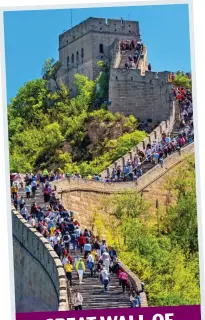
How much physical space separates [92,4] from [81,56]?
2732cm

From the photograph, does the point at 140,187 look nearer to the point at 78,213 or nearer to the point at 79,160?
the point at 78,213

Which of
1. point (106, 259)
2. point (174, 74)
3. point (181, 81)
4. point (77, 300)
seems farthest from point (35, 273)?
point (174, 74)

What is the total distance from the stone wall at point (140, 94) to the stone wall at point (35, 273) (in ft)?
60.5

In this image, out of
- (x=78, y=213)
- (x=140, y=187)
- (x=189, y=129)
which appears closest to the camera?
(x=78, y=213)

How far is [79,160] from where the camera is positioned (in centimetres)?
4950

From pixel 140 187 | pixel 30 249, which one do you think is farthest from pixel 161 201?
pixel 30 249

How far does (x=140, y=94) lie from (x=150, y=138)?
6.61m

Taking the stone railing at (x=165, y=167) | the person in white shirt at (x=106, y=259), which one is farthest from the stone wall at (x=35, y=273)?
the stone railing at (x=165, y=167)

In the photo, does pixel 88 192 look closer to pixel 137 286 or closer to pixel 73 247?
pixel 73 247

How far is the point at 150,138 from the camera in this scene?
45594 mm

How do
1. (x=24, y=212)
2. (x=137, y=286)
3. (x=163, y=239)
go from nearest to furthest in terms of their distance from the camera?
(x=137, y=286) → (x=24, y=212) → (x=163, y=239)

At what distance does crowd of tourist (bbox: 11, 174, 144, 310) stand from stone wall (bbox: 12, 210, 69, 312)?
220 millimetres

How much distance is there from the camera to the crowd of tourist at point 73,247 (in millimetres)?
28016

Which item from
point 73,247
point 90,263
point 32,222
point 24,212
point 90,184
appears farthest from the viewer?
point 90,184
